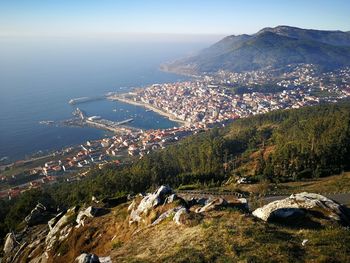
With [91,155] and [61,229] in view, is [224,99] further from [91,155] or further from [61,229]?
[61,229]

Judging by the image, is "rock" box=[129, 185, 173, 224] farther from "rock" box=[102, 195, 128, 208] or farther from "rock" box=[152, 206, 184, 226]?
"rock" box=[102, 195, 128, 208]

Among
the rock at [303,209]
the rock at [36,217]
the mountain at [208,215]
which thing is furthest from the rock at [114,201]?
the rock at [303,209]

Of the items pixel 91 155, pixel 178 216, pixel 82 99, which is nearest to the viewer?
pixel 178 216

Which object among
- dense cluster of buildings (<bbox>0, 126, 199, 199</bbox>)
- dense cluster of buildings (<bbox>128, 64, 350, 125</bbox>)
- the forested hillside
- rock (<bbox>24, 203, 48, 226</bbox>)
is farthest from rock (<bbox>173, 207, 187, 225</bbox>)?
dense cluster of buildings (<bbox>128, 64, 350, 125</bbox>)

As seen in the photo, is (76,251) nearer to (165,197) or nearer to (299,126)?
(165,197)

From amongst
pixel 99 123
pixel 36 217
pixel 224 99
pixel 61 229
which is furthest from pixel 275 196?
pixel 224 99

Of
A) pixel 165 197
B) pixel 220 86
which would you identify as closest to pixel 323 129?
pixel 165 197
